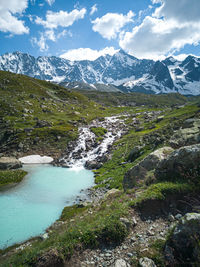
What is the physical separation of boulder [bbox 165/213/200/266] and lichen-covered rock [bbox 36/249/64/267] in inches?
212

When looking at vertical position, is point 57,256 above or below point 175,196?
below

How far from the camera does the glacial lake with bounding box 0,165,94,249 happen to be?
1827cm

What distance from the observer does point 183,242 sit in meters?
6.62

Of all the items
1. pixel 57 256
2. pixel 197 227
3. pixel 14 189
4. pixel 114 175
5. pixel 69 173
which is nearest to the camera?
pixel 197 227

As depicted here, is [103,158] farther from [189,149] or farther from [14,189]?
[189,149]

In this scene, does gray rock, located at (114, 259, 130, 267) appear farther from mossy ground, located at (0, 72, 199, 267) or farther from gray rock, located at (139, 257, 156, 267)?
mossy ground, located at (0, 72, 199, 267)

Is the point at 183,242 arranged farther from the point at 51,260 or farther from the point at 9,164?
the point at 9,164

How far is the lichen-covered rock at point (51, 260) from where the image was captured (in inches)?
306

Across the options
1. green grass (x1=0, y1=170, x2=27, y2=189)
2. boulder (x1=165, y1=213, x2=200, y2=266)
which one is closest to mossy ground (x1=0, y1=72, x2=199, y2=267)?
boulder (x1=165, y1=213, x2=200, y2=266)

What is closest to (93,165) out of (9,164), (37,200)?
(37,200)

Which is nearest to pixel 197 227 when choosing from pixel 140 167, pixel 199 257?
pixel 199 257

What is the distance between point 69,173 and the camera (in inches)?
1501

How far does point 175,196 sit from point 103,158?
106ft

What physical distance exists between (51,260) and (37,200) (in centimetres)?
1987
